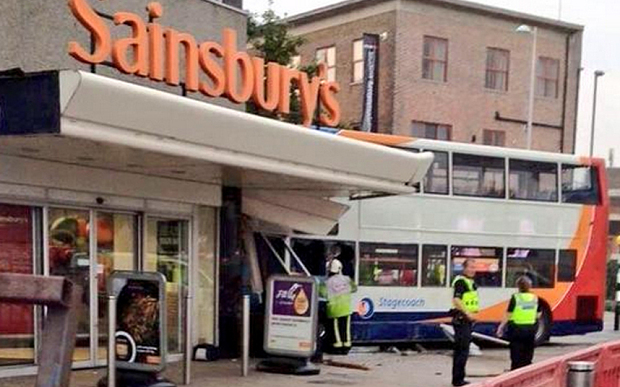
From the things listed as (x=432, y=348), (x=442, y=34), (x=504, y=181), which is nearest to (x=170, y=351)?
(x=432, y=348)

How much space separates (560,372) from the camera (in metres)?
6.62

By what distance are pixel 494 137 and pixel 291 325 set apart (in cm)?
2438

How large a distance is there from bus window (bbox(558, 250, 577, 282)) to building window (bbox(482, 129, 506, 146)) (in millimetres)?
17118

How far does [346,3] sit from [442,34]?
3.93 metres

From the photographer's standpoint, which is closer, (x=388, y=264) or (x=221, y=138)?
(x=221, y=138)

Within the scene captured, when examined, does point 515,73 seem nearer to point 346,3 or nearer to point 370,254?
point 346,3

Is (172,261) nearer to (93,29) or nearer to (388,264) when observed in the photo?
(93,29)

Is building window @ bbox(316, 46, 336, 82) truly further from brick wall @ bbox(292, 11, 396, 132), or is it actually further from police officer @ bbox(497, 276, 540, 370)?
police officer @ bbox(497, 276, 540, 370)

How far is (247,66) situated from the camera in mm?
12148

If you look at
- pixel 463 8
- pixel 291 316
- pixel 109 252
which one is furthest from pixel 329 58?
pixel 109 252

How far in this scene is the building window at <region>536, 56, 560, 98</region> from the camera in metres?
35.5

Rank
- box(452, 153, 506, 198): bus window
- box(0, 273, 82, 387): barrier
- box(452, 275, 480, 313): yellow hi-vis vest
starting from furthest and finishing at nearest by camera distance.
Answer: box(452, 153, 506, 198): bus window, box(452, 275, 480, 313): yellow hi-vis vest, box(0, 273, 82, 387): barrier

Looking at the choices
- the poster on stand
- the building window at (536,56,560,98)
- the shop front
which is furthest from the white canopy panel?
the building window at (536,56,560,98)

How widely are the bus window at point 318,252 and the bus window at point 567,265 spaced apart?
16.1 feet
